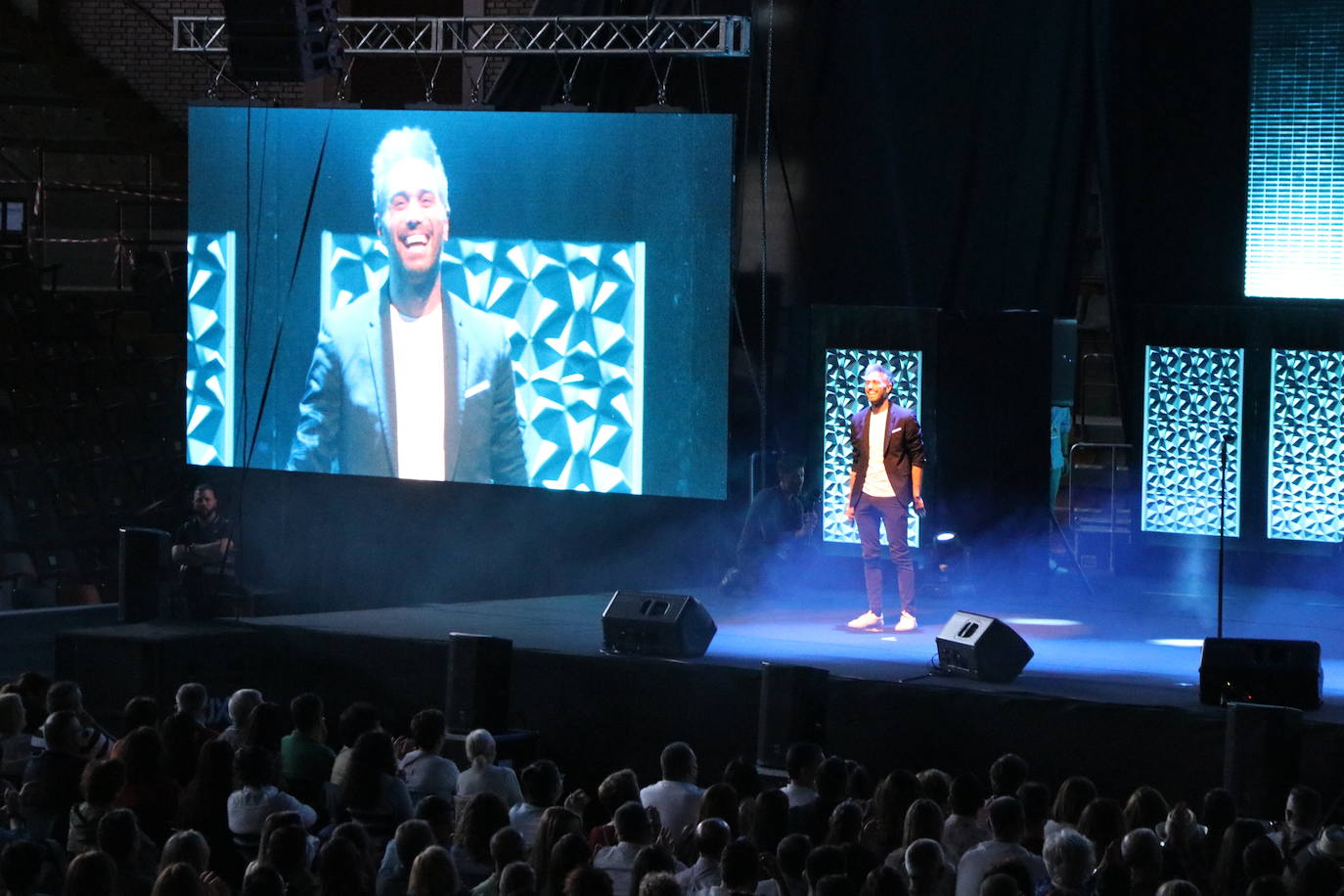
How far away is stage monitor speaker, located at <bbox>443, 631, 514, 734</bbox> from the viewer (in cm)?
895

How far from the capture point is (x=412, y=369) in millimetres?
13148

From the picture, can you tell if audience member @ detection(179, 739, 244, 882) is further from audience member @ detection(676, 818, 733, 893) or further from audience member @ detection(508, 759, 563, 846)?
audience member @ detection(676, 818, 733, 893)

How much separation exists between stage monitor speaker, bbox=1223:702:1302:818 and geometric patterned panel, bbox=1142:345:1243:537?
4.49 m

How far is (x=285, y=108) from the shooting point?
13.6 m

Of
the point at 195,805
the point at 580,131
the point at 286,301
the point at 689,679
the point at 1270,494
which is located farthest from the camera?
the point at 286,301

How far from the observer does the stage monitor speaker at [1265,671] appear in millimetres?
8062

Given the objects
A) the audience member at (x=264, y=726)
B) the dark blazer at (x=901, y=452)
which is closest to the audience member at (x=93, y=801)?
the audience member at (x=264, y=726)

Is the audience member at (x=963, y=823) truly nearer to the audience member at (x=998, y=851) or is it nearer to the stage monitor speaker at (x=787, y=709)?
the audience member at (x=998, y=851)

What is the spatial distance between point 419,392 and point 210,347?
1772 millimetres

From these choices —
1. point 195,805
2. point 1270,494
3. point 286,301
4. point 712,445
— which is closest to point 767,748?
point 195,805

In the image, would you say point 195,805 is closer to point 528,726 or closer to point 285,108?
point 528,726

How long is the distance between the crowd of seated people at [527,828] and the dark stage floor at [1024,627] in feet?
Result: 5.00

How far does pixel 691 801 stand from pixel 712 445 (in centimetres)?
561

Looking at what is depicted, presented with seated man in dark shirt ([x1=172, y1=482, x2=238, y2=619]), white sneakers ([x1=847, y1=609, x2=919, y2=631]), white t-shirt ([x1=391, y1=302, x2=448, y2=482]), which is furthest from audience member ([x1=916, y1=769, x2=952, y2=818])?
white t-shirt ([x1=391, y1=302, x2=448, y2=482])
